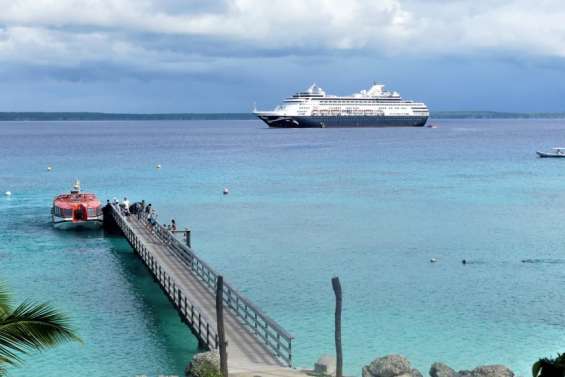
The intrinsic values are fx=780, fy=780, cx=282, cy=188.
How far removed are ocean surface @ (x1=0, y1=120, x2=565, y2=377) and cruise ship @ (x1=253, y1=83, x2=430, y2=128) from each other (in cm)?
10902

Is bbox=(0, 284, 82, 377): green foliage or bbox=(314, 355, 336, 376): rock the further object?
bbox=(314, 355, 336, 376): rock

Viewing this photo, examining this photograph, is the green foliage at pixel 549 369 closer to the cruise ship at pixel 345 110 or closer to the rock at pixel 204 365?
the rock at pixel 204 365

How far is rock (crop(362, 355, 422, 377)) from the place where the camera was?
16.0 metres

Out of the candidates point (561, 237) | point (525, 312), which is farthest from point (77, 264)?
point (561, 237)

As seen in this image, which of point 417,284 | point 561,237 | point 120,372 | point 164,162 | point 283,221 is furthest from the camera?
point 164,162

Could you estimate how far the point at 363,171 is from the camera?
3187 inches

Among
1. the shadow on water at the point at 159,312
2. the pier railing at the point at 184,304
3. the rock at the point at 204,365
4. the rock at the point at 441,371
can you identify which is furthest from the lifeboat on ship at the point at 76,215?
the rock at the point at 441,371

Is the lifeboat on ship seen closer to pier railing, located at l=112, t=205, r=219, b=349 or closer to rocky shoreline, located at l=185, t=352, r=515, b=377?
pier railing, located at l=112, t=205, r=219, b=349

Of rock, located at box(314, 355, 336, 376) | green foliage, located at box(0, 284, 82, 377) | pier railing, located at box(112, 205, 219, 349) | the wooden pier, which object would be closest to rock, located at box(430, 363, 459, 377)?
rock, located at box(314, 355, 336, 376)

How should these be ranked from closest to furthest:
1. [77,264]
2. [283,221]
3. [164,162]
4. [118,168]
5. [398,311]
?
[398,311], [77,264], [283,221], [118,168], [164,162]

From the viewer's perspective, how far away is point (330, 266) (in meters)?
31.9

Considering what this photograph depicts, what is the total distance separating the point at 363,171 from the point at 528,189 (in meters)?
21.7

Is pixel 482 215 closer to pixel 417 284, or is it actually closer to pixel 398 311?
pixel 417 284

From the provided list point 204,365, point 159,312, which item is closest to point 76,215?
point 159,312
